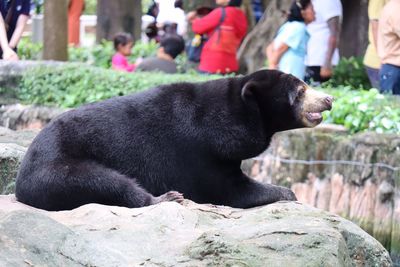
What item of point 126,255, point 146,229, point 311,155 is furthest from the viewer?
point 311,155

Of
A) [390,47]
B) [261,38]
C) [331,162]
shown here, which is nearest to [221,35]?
[261,38]

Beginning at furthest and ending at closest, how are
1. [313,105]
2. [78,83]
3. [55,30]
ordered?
[55,30] → [78,83] → [313,105]

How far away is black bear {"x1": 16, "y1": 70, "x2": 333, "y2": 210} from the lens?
5980 mm

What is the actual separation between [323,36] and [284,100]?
682 cm

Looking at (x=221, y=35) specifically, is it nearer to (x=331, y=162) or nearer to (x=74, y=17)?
(x=331, y=162)

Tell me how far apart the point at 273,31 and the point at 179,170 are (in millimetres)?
9060

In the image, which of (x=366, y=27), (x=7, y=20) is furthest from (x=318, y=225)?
(x=366, y=27)

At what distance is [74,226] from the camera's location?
506 centimetres

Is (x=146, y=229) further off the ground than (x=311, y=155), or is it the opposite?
(x=146, y=229)

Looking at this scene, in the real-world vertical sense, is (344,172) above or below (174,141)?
below

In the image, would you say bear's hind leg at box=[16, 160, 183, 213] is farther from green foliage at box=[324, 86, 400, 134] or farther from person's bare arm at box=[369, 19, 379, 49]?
person's bare arm at box=[369, 19, 379, 49]

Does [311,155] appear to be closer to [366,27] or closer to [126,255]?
[126,255]

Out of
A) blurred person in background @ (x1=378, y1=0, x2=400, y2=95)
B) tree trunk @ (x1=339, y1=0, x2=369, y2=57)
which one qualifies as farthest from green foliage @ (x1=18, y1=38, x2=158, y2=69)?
blurred person in background @ (x1=378, y1=0, x2=400, y2=95)

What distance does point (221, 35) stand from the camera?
1370 centimetres
